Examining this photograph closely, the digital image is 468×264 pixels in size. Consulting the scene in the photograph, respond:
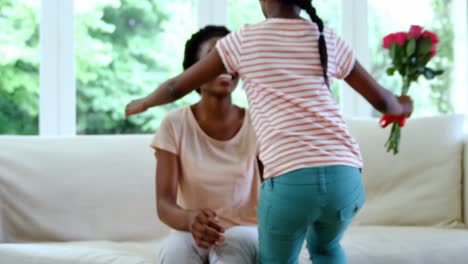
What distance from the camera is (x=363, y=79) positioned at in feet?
5.07

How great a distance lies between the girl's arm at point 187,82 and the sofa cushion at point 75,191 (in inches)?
39.3

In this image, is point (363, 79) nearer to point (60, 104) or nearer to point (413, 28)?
point (413, 28)

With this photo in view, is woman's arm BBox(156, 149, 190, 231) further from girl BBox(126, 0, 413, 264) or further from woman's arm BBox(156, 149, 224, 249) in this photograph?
girl BBox(126, 0, 413, 264)

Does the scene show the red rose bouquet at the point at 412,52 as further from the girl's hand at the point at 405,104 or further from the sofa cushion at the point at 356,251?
the sofa cushion at the point at 356,251

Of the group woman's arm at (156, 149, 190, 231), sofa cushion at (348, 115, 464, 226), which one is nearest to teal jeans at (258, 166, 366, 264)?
woman's arm at (156, 149, 190, 231)

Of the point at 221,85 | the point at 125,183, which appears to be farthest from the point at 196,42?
the point at 125,183

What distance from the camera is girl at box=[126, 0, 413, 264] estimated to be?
1405 mm

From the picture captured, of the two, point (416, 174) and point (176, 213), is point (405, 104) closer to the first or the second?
point (176, 213)

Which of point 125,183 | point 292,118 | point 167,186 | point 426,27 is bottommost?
point 125,183

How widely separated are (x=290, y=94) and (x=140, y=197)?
3.94ft

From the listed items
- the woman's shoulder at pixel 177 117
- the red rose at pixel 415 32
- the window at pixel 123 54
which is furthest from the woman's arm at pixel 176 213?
the window at pixel 123 54

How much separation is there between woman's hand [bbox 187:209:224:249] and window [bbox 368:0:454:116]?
7.81 feet

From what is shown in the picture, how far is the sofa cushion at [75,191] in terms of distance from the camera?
2.37 metres

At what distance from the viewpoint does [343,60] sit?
4.95ft
